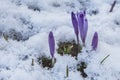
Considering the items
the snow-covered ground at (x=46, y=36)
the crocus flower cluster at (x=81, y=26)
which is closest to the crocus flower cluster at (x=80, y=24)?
the crocus flower cluster at (x=81, y=26)

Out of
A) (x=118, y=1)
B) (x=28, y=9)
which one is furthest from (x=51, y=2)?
(x=118, y=1)

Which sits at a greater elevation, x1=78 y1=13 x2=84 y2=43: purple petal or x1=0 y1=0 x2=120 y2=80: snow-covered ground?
x1=78 y1=13 x2=84 y2=43: purple petal

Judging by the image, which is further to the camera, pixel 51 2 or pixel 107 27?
pixel 51 2

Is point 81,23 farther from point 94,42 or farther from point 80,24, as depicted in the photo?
point 94,42

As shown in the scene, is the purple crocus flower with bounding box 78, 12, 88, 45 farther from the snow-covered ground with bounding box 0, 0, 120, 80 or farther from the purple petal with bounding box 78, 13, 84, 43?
the snow-covered ground with bounding box 0, 0, 120, 80

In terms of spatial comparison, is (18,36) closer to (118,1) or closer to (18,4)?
(18,4)

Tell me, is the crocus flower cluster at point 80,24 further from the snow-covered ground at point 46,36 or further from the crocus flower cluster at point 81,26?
the snow-covered ground at point 46,36

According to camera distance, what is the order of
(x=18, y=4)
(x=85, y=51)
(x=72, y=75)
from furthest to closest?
(x=18, y=4) < (x=85, y=51) < (x=72, y=75)

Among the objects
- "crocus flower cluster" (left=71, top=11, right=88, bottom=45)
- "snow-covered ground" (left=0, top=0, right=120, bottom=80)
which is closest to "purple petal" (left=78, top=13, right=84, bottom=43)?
"crocus flower cluster" (left=71, top=11, right=88, bottom=45)
